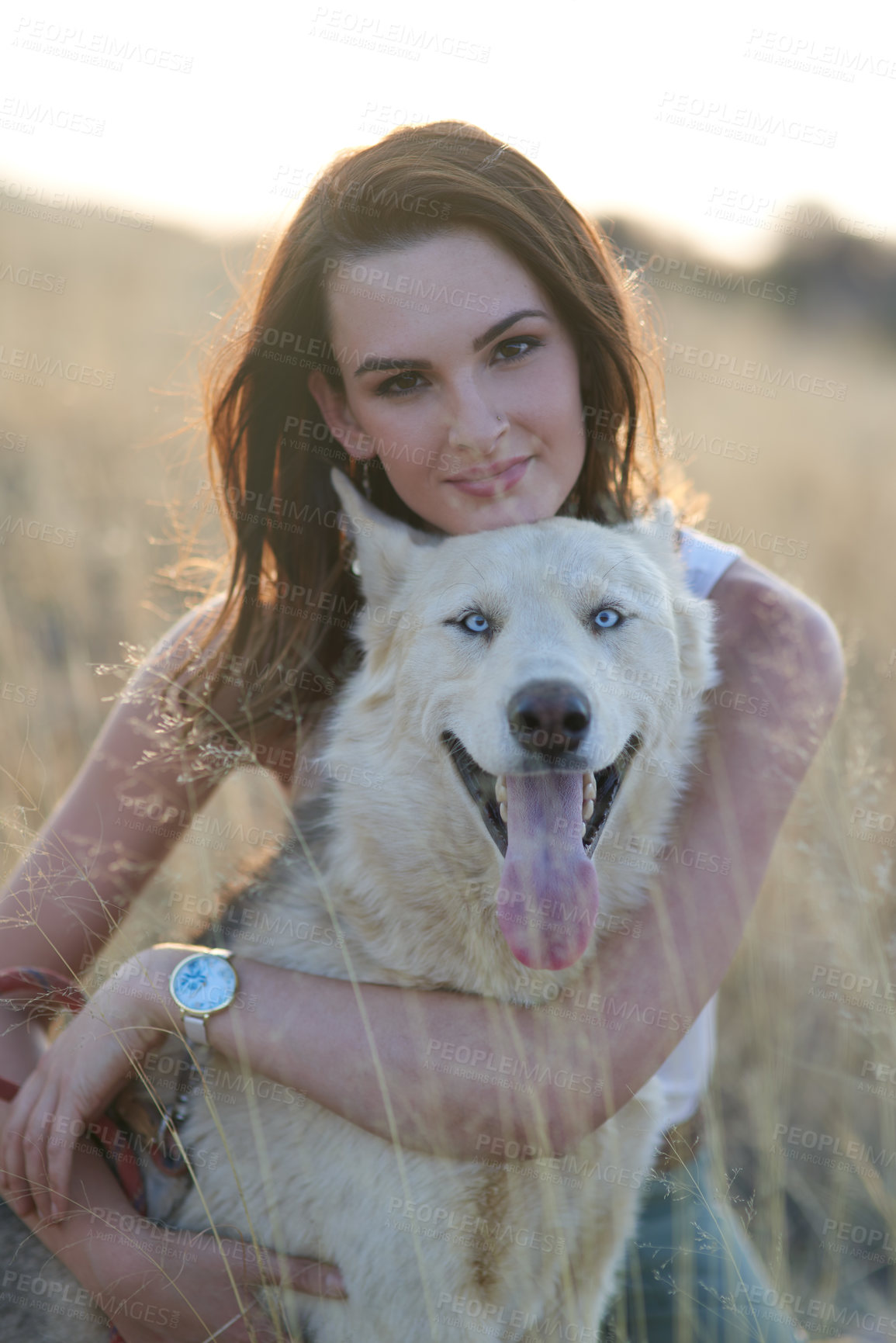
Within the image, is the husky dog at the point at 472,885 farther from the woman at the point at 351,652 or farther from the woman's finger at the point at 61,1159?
the woman's finger at the point at 61,1159

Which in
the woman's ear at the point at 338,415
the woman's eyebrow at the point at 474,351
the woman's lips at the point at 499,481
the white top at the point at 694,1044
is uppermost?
the woman's eyebrow at the point at 474,351

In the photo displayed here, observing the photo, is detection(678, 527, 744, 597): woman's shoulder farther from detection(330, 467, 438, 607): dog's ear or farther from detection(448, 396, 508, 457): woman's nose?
detection(330, 467, 438, 607): dog's ear

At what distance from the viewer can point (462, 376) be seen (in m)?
2.22

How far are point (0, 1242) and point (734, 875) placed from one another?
6.14 feet

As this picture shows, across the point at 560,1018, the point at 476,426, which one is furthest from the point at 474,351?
the point at 560,1018

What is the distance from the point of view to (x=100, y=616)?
5.33 metres

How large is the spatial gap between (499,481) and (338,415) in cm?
58

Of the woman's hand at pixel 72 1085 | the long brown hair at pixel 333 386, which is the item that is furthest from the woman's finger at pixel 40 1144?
the long brown hair at pixel 333 386

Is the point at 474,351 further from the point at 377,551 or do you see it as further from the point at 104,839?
the point at 104,839

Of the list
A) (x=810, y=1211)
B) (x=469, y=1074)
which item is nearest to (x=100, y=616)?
(x=469, y=1074)

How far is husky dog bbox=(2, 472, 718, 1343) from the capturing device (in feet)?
6.19

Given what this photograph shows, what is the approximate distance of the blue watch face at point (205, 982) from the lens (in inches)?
78.7

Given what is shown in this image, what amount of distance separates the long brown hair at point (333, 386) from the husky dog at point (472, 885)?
0.32 metres

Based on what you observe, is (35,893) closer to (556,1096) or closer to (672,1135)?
(556,1096)
